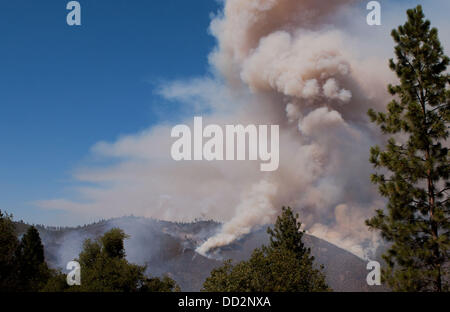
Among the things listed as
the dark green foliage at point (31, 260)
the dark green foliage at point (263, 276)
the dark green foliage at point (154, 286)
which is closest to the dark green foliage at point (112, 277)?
the dark green foliage at point (154, 286)

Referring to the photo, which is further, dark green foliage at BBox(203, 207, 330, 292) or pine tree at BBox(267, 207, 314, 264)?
pine tree at BBox(267, 207, 314, 264)

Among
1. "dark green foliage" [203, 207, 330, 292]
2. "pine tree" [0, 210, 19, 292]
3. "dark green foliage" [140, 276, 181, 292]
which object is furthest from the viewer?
"pine tree" [0, 210, 19, 292]

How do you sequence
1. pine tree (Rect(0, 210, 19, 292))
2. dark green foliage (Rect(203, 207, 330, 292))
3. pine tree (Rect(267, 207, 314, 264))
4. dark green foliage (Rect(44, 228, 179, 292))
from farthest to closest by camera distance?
pine tree (Rect(267, 207, 314, 264))
pine tree (Rect(0, 210, 19, 292))
dark green foliage (Rect(44, 228, 179, 292))
dark green foliage (Rect(203, 207, 330, 292))

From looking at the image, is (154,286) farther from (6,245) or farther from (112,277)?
(6,245)

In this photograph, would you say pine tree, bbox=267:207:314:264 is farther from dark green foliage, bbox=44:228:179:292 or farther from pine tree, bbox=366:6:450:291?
pine tree, bbox=366:6:450:291

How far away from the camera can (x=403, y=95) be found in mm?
27953

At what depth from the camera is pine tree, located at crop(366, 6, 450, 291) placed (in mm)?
24984

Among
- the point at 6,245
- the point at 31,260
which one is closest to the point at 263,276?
the point at 6,245

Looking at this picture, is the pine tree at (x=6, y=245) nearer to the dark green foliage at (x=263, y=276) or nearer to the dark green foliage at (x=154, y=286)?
the dark green foliage at (x=154, y=286)

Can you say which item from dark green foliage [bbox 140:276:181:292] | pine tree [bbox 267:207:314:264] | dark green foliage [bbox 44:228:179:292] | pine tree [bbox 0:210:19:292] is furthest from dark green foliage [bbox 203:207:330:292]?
pine tree [bbox 0:210:19:292]

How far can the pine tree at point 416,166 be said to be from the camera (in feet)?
82.0
